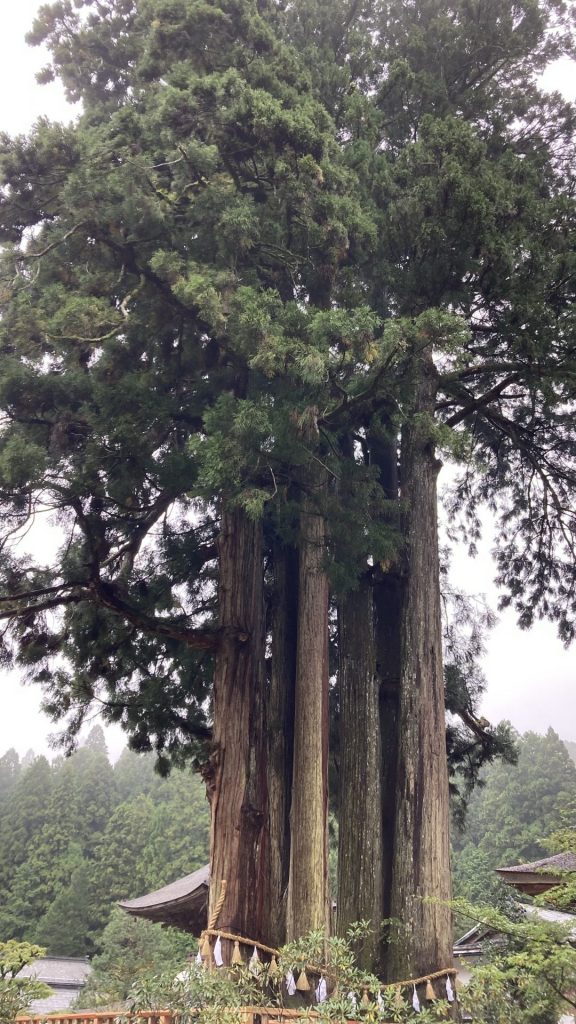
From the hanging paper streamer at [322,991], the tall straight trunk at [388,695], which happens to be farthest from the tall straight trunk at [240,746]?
the hanging paper streamer at [322,991]

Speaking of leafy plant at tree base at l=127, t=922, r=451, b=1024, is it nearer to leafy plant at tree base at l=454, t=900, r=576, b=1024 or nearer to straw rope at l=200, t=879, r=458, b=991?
leafy plant at tree base at l=454, t=900, r=576, b=1024

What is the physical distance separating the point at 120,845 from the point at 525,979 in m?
28.6

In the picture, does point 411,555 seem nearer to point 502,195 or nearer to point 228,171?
point 502,195

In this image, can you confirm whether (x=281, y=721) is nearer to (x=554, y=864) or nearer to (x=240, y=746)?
(x=240, y=746)

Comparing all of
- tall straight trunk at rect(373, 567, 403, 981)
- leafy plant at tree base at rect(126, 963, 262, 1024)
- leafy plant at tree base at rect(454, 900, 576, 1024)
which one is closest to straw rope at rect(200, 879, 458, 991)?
tall straight trunk at rect(373, 567, 403, 981)

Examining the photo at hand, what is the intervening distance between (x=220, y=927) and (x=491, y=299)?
533cm

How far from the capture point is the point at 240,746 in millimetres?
5863

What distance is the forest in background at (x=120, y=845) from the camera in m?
23.1

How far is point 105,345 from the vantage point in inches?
238

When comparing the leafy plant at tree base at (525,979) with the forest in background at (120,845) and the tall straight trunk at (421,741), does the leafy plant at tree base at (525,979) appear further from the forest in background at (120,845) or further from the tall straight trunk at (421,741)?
the forest in background at (120,845)

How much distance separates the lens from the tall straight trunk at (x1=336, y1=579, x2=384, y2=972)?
5625 mm

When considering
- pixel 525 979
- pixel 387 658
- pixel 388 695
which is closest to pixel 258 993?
pixel 525 979

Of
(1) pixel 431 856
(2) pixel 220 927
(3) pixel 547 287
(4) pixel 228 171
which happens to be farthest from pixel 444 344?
(2) pixel 220 927

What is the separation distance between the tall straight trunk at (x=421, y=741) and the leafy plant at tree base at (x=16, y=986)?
8.14ft
